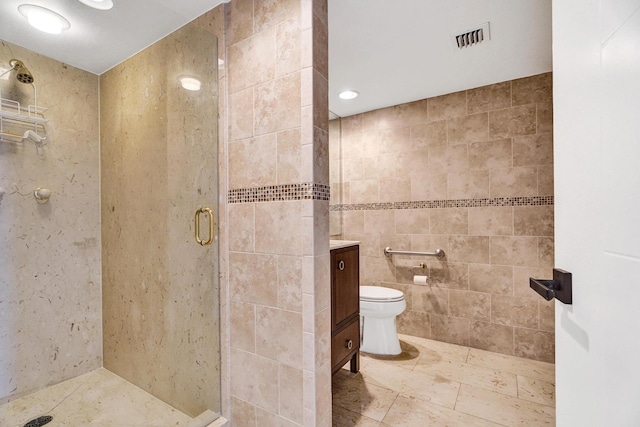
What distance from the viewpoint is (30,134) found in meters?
1.58

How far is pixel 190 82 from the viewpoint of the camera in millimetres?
1592

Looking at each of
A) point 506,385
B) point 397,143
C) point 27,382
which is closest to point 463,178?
point 397,143

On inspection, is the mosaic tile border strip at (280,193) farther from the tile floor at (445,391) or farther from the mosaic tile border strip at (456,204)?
A: the mosaic tile border strip at (456,204)

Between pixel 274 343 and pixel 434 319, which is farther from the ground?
pixel 274 343

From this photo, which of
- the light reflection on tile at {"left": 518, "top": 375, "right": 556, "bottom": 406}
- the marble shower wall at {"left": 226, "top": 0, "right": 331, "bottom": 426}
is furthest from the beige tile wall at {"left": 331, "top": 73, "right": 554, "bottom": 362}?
the marble shower wall at {"left": 226, "top": 0, "right": 331, "bottom": 426}

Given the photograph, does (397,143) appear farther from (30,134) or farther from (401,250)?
(30,134)

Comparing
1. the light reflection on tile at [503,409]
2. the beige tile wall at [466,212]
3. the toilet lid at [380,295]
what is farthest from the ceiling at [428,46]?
the light reflection on tile at [503,409]

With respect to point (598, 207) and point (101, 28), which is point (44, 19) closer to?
point (101, 28)

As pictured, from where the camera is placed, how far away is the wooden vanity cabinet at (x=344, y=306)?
1.71 m

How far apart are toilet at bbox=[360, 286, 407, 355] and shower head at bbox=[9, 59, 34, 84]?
8.17 ft

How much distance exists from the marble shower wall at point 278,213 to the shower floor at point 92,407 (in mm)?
438

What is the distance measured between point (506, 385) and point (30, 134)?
3.30 m

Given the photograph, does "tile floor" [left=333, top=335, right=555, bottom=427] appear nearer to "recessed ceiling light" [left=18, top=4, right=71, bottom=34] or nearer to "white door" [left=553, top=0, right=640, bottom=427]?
"white door" [left=553, top=0, right=640, bottom=427]

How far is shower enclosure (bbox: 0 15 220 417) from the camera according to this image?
5.12 feet
